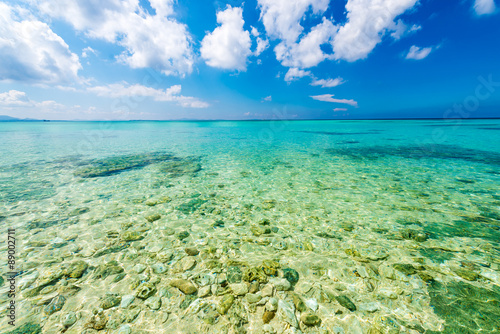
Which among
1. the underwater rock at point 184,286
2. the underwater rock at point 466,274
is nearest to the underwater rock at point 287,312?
the underwater rock at point 184,286

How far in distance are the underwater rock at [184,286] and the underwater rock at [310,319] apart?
7.78 feet


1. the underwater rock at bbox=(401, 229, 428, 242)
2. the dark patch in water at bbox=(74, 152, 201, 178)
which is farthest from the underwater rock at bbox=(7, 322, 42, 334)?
the dark patch in water at bbox=(74, 152, 201, 178)

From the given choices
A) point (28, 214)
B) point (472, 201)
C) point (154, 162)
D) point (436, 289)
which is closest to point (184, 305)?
point (436, 289)

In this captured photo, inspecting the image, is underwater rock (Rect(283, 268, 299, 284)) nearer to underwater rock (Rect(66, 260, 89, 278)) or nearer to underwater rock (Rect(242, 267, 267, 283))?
underwater rock (Rect(242, 267, 267, 283))

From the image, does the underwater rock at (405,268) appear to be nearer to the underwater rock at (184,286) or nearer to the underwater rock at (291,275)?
the underwater rock at (291,275)

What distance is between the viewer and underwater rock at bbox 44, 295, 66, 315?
156 inches

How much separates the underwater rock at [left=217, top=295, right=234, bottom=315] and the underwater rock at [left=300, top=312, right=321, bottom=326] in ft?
4.85

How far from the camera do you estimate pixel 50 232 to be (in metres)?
6.64

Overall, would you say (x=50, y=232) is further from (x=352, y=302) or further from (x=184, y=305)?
(x=352, y=302)

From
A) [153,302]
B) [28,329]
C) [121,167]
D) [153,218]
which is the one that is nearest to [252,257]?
[153,302]

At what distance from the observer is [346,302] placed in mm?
4234

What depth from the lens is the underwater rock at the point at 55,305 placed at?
3956 millimetres

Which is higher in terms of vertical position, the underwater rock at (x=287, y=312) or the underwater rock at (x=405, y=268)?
the underwater rock at (x=405, y=268)

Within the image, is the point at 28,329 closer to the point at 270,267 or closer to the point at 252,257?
the point at 252,257
